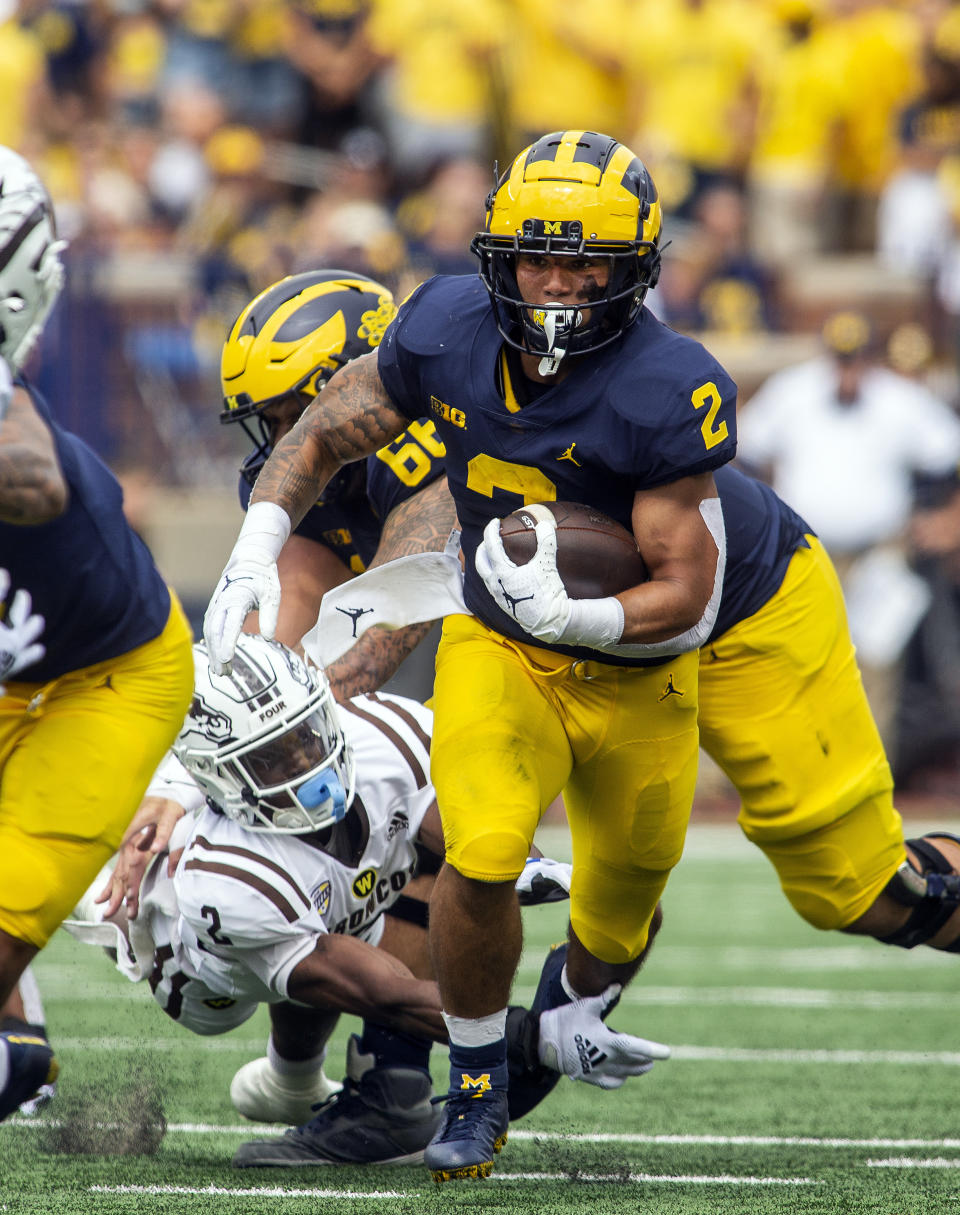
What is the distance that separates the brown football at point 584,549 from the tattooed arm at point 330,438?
452 mm

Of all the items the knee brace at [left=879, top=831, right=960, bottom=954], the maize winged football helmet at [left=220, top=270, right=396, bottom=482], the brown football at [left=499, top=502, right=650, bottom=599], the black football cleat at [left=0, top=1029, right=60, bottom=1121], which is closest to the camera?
the black football cleat at [left=0, top=1029, right=60, bottom=1121]

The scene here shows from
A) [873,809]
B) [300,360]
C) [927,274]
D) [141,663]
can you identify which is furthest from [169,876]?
[927,274]

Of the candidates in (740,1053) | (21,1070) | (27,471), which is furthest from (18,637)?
(740,1053)

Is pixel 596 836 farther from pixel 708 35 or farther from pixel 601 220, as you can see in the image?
pixel 708 35

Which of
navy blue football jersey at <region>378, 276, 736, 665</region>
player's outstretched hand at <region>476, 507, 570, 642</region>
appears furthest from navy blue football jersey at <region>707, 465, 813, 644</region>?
player's outstretched hand at <region>476, 507, 570, 642</region>

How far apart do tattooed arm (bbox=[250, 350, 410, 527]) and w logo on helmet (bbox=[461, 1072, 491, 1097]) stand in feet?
3.77

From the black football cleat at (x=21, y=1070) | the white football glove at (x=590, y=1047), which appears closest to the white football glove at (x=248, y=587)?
the black football cleat at (x=21, y=1070)

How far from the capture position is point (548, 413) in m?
3.44

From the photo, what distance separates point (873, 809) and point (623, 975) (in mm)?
675

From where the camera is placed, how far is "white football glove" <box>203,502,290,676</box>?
3.46 meters

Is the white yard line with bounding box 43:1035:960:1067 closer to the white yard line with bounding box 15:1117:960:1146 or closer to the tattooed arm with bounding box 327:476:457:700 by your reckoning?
the white yard line with bounding box 15:1117:960:1146

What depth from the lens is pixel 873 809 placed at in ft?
13.4

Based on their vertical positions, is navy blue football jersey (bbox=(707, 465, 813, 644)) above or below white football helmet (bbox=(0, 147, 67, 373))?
below

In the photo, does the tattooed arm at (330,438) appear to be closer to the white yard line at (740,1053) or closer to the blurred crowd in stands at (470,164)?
the white yard line at (740,1053)
